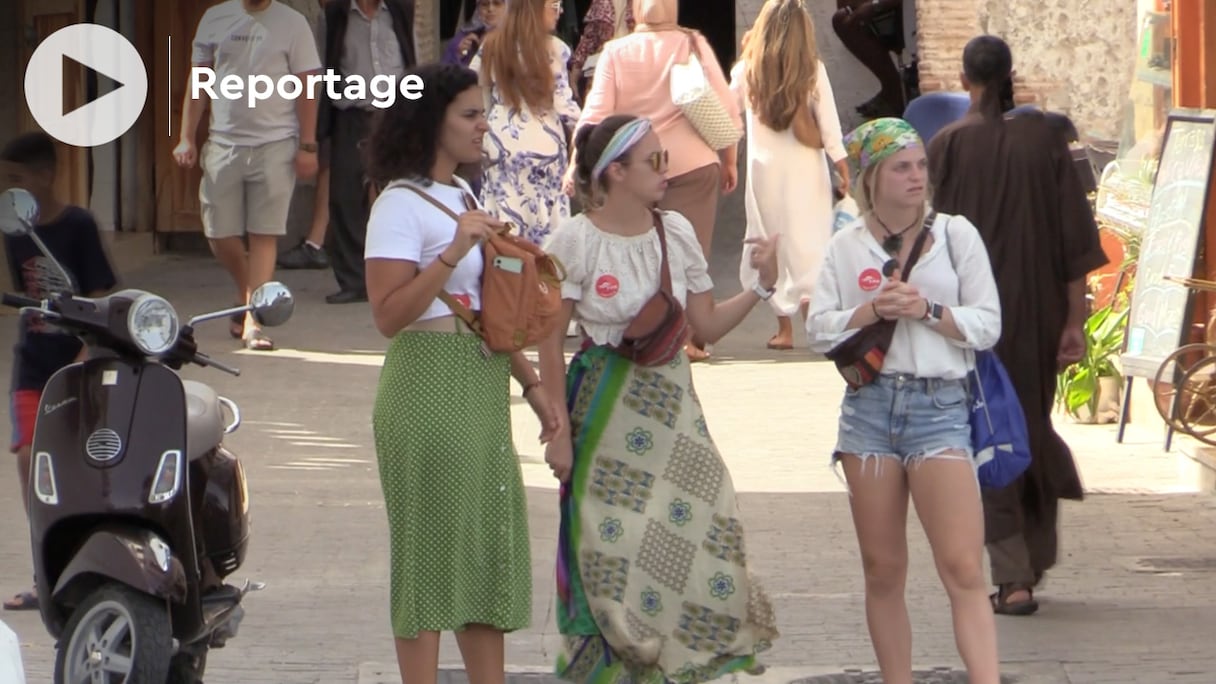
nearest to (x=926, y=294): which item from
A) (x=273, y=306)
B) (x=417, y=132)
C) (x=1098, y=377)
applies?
(x=417, y=132)

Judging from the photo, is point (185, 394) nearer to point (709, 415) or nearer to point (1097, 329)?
point (709, 415)

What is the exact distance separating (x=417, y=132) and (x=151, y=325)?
2.89 ft

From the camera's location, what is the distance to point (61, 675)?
18.4ft

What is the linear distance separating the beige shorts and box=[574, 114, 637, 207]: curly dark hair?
580 centimetres

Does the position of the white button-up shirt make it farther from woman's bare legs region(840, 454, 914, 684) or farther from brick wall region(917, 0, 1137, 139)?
brick wall region(917, 0, 1137, 139)

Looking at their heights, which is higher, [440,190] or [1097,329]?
[440,190]

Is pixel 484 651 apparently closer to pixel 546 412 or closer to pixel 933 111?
pixel 546 412

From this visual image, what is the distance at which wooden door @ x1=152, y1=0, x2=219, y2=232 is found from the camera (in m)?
15.3

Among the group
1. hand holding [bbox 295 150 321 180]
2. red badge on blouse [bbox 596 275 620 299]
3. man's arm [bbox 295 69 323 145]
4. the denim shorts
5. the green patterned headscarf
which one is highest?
the green patterned headscarf

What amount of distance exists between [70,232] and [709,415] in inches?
173

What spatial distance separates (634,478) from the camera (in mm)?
5863

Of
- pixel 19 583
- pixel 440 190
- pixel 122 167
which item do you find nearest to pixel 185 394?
pixel 440 190

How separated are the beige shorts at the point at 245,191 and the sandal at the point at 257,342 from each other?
0.56 meters

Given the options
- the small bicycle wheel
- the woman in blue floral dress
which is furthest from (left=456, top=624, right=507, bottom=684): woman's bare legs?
the woman in blue floral dress
